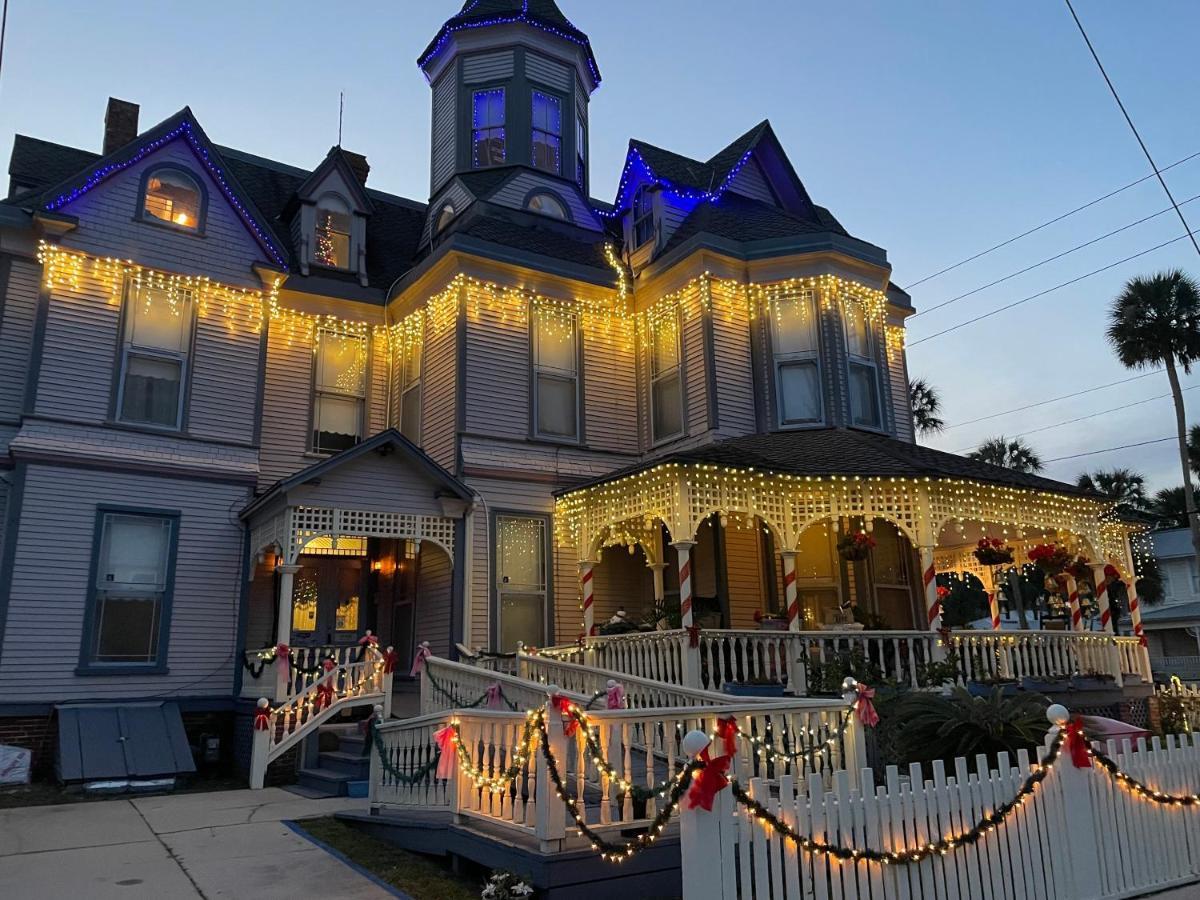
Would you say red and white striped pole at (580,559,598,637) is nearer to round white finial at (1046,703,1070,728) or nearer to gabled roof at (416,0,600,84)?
round white finial at (1046,703,1070,728)

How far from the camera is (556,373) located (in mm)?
17375

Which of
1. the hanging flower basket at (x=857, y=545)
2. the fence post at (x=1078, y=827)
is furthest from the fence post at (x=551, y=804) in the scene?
the hanging flower basket at (x=857, y=545)

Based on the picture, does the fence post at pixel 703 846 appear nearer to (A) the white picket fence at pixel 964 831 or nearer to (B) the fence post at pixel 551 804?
(A) the white picket fence at pixel 964 831

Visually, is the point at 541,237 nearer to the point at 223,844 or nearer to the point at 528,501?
the point at 528,501

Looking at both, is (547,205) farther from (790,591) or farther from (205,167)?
(790,591)

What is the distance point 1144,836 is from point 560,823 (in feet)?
15.7

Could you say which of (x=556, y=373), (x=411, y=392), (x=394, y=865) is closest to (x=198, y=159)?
(x=411, y=392)

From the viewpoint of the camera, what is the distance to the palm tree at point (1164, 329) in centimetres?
3612

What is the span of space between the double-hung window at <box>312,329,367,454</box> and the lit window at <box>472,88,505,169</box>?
18.0 feet

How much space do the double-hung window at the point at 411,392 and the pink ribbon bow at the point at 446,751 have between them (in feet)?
31.6

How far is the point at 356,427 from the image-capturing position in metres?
17.8

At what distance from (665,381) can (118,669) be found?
1043cm

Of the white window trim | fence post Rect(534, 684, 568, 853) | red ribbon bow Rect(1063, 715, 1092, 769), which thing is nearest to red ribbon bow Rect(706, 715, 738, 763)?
fence post Rect(534, 684, 568, 853)

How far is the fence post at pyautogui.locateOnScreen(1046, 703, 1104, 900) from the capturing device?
6887 millimetres
